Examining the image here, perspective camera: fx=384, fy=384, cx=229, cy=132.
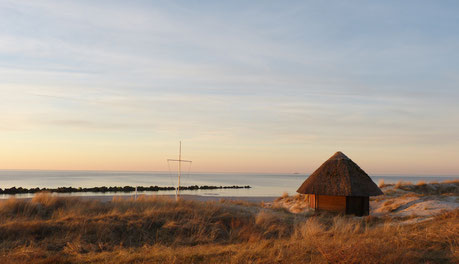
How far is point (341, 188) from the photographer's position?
20.8m

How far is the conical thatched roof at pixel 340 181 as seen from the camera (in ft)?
68.2

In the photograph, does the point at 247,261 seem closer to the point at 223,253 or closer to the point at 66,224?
the point at 223,253

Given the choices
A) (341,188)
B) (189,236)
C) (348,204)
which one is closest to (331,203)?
(348,204)

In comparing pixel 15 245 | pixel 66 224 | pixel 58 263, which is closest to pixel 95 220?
pixel 66 224

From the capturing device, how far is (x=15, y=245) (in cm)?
1054

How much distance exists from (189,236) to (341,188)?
1099 cm

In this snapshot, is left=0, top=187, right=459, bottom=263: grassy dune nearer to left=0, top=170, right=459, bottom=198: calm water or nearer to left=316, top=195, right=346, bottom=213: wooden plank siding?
left=316, top=195, right=346, bottom=213: wooden plank siding

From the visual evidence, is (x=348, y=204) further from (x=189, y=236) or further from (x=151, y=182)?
(x=151, y=182)

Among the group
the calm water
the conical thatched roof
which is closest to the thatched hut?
the conical thatched roof

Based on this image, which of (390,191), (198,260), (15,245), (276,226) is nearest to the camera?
(198,260)

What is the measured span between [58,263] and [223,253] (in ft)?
11.8

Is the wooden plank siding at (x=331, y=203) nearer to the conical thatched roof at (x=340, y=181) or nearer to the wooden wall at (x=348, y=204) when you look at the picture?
the wooden wall at (x=348, y=204)

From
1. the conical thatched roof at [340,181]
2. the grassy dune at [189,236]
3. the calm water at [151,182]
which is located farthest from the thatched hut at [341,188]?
the calm water at [151,182]

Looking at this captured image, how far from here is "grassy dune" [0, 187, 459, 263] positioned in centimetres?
797
